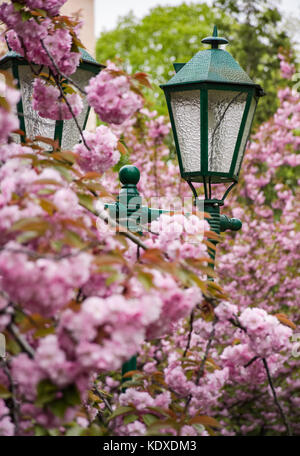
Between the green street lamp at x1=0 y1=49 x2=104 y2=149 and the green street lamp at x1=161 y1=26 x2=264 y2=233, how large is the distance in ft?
1.56

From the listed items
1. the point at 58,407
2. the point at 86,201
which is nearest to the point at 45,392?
the point at 58,407

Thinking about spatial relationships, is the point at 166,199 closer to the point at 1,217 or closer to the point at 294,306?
the point at 294,306

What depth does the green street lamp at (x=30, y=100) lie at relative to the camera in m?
3.03

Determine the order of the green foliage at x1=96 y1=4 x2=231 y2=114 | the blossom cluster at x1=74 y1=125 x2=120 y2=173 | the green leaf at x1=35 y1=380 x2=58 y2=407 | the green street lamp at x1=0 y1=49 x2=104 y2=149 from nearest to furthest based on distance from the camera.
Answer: the green leaf at x1=35 y1=380 x2=58 y2=407, the blossom cluster at x1=74 y1=125 x2=120 y2=173, the green street lamp at x1=0 y1=49 x2=104 y2=149, the green foliage at x1=96 y1=4 x2=231 y2=114

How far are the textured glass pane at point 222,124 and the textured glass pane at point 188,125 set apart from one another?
0.24 feet

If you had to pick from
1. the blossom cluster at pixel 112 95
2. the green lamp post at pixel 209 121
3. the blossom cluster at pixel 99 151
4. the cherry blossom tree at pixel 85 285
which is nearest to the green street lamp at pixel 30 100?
the cherry blossom tree at pixel 85 285

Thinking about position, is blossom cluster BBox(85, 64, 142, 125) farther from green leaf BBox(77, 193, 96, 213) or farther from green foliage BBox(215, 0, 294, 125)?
green foliage BBox(215, 0, 294, 125)

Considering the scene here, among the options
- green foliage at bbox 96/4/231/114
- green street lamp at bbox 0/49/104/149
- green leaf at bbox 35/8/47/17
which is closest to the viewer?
green leaf at bbox 35/8/47/17

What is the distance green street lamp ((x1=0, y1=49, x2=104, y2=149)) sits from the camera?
3025 millimetres

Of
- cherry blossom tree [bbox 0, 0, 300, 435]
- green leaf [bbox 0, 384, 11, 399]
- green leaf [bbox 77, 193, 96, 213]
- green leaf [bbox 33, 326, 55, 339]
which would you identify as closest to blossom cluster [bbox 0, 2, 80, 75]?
A: cherry blossom tree [bbox 0, 0, 300, 435]

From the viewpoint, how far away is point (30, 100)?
315 cm

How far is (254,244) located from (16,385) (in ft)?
19.7

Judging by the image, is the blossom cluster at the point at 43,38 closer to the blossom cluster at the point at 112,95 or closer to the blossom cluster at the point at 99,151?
the blossom cluster at the point at 112,95
